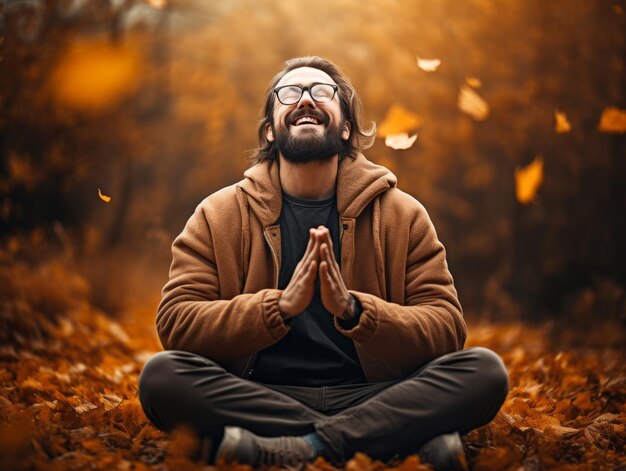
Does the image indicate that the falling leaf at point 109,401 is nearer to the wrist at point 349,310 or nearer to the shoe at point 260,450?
the shoe at point 260,450

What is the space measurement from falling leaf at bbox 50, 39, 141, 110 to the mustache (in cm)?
449

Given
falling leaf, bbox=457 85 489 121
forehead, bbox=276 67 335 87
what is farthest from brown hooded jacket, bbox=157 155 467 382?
falling leaf, bbox=457 85 489 121

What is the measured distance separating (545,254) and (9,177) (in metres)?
5.58

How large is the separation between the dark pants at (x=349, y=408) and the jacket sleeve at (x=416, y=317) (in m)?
0.10

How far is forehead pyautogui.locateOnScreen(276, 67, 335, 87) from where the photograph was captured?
3.83 m

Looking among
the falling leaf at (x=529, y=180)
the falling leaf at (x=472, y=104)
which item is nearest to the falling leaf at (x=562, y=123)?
the falling leaf at (x=529, y=180)

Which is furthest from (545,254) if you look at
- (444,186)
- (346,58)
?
(346,58)

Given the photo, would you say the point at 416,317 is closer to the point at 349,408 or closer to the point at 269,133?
the point at 349,408

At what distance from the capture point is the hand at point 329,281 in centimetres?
307

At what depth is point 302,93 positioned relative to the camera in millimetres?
3779

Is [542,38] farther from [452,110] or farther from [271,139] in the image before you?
[271,139]

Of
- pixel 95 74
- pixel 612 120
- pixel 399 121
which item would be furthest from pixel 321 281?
pixel 399 121

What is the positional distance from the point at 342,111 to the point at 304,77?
283mm

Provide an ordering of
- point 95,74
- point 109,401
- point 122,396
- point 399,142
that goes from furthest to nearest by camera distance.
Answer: point 95,74 < point 399,142 < point 122,396 < point 109,401
